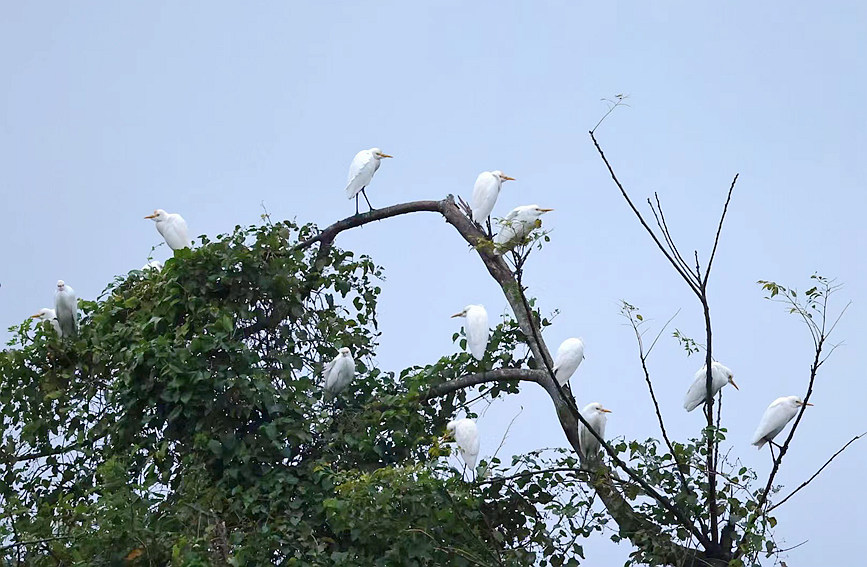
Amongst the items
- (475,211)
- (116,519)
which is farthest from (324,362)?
(116,519)

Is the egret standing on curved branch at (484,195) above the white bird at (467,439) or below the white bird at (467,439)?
above

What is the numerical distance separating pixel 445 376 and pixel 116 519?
1884 mm

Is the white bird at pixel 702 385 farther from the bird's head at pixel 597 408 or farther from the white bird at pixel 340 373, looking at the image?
the white bird at pixel 340 373

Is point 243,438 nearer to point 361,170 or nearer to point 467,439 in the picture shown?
point 467,439

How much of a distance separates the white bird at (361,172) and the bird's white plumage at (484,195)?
0.86 meters

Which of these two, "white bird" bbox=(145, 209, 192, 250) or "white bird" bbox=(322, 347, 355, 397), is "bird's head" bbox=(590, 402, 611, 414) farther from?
"white bird" bbox=(145, 209, 192, 250)

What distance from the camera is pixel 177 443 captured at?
570cm

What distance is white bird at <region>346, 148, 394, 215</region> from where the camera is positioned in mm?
7305

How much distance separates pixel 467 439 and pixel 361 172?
2547 millimetres

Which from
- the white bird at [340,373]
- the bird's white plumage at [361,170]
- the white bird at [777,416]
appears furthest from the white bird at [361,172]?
the white bird at [777,416]

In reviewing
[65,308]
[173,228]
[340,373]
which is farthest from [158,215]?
[340,373]

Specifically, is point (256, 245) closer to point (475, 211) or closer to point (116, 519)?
point (475, 211)

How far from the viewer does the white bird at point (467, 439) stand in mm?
5301

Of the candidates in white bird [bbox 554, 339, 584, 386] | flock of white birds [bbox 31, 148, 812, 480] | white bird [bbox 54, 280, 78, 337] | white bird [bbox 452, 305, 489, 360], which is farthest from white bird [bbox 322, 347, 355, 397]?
white bird [bbox 54, 280, 78, 337]
